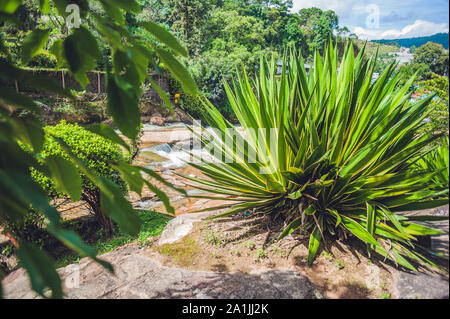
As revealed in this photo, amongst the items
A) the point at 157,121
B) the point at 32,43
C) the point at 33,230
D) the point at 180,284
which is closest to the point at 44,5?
the point at 32,43

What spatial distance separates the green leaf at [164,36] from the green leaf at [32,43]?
294mm

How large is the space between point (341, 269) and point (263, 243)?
0.65 m

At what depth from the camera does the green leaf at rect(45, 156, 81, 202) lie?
0.84m

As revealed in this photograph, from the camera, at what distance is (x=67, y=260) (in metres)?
3.34

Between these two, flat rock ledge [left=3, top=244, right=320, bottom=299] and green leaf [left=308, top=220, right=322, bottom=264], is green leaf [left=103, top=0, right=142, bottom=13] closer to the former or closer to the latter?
flat rock ledge [left=3, top=244, right=320, bottom=299]

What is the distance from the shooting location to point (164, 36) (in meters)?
0.73

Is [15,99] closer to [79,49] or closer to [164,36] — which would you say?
[79,49]

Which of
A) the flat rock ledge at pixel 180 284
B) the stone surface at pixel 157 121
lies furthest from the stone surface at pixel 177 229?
the stone surface at pixel 157 121

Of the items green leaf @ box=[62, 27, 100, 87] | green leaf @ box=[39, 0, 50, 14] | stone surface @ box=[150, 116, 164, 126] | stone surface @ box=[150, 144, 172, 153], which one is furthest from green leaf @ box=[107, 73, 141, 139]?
stone surface @ box=[150, 116, 164, 126]

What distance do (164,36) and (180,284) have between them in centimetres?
161

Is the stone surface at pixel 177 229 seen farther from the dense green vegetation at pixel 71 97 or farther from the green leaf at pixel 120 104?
the green leaf at pixel 120 104

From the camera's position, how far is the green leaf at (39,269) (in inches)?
18.5
